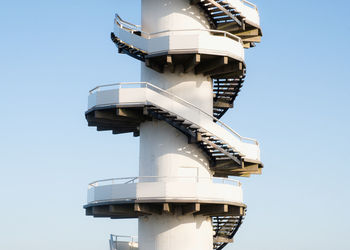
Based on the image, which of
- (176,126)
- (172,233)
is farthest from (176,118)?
(172,233)

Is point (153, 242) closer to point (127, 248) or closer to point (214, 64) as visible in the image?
point (127, 248)

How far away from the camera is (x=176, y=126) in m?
45.9

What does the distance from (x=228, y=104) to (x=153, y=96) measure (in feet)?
32.3

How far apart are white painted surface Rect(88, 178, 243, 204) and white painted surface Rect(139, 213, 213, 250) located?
7.86 feet

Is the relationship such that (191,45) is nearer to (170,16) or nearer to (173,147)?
(170,16)

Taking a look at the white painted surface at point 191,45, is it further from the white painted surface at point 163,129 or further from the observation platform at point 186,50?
the white painted surface at point 163,129

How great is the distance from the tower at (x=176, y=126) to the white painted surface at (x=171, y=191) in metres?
0.06

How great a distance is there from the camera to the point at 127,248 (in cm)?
4931

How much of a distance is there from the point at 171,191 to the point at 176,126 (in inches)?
161

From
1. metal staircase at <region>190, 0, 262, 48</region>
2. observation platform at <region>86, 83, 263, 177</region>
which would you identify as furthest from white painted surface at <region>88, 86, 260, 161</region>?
metal staircase at <region>190, 0, 262, 48</region>

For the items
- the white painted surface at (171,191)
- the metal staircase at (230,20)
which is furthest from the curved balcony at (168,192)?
the metal staircase at (230,20)

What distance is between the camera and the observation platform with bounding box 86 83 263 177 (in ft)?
149

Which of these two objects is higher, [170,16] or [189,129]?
[170,16]

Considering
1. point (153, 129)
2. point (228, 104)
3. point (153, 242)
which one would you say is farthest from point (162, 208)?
point (228, 104)
